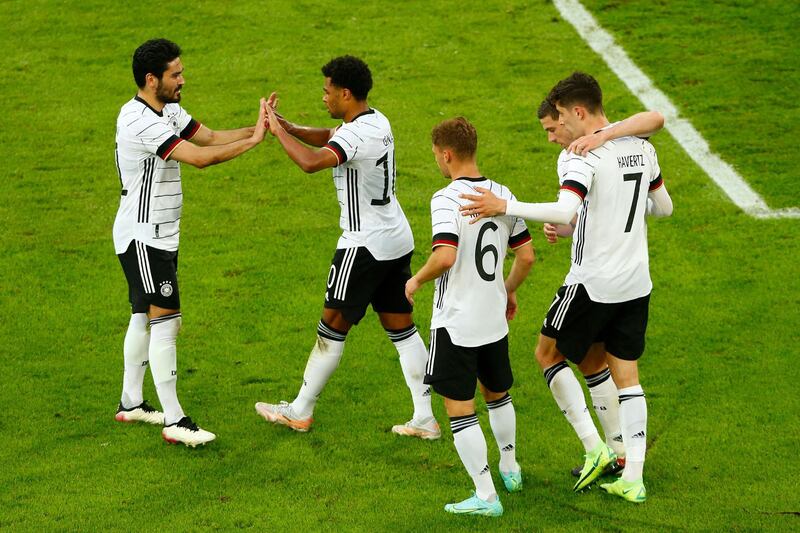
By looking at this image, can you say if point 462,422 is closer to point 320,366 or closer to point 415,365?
point 415,365

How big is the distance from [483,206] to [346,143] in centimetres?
142

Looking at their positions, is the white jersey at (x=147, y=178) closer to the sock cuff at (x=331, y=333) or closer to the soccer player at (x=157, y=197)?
the soccer player at (x=157, y=197)

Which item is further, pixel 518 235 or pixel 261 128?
pixel 261 128

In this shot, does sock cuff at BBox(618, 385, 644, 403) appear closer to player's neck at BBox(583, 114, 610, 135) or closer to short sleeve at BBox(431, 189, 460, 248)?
short sleeve at BBox(431, 189, 460, 248)

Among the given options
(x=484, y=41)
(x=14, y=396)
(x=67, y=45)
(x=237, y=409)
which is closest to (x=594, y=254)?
(x=237, y=409)

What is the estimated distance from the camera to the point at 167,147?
701 centimetres

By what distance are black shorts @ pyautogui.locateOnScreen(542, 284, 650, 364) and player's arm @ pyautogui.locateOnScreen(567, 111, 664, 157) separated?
0.83m

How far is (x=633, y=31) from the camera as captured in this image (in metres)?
15.5

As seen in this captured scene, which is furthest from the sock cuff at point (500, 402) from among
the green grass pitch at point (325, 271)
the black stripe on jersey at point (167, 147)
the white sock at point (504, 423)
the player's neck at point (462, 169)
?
the black stripe on jersey at point (167, 147)

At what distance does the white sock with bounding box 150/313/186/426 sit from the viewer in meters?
7.37

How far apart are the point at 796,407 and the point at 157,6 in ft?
38.1

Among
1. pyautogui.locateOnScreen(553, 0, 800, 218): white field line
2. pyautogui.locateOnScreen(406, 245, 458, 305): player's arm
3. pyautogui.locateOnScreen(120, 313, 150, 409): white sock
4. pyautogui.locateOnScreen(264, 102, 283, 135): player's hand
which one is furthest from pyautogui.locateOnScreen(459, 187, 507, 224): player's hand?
pyautogui.locateOnScreen(553, 0, 800, 218): white field line

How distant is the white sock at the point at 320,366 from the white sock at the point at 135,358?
1.11 meters

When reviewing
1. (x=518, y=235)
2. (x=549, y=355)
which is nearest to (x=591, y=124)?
(x=518, y=235)
